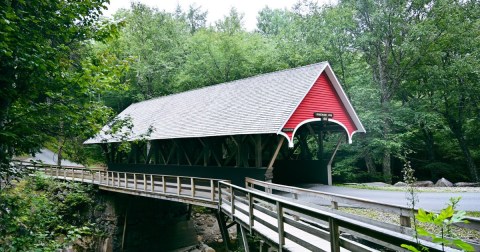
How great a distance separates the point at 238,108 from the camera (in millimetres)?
12391

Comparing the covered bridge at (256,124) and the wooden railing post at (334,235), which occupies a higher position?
the covered bridge at (256,124)

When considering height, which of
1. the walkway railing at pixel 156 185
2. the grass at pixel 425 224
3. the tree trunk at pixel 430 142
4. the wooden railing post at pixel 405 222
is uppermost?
the tree trunk at pixel 430 142

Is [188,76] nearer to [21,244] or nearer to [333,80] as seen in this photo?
[333,80]

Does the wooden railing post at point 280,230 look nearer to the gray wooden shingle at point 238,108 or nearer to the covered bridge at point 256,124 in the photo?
the covered bridge at point 256,124

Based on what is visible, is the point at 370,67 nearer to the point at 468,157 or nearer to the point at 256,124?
the point at 468,157

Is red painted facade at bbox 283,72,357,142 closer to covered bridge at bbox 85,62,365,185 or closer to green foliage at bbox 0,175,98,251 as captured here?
covered bridge at bbox 85,62,365,185

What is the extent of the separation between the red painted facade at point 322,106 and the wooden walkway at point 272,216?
10.4ft

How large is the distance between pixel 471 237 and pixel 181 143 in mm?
11330

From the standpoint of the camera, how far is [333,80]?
12.2m

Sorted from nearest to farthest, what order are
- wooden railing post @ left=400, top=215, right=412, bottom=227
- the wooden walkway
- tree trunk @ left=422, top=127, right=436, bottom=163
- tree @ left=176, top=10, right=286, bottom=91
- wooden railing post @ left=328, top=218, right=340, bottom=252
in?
1. the wooden walkway
2. wooden railing post @ left=328, top=218, right=340, bottom=252
3. wooden railing post @ left=400, top=215, right=412, bottom=227
4. tree trunk @ left=422, top=127, right=436, bottom=163
5. tree @ left=176, top=10, right=286, bottom=91

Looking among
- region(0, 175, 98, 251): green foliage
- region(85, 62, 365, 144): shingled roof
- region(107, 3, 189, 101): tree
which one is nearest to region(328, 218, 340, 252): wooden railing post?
region(0, 175, 98, 251): green foliage

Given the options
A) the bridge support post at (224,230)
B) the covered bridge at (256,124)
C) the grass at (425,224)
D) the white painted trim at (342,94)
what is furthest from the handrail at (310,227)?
the white painted trim at (342,94)

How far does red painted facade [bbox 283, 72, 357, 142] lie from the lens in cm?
1077

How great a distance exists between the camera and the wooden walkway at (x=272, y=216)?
2891 mm
